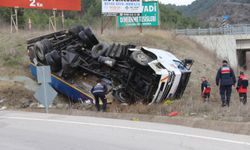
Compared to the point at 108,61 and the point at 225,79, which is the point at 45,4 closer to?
the point at 108,61

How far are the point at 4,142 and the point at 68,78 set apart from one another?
272 inches

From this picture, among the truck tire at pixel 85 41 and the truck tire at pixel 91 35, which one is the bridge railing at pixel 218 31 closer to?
the truck tire at pixel 91 35

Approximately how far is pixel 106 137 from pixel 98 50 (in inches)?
283

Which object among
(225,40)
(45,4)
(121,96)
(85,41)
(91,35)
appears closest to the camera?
(121,96)

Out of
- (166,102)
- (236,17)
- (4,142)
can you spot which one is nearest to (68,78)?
(166,102)

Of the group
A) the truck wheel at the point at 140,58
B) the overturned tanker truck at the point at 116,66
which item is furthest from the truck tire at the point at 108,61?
the truck wheel at the point at 140,58

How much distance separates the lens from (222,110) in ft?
35.9

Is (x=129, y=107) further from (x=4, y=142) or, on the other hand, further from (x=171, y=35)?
(x=171, y=35)

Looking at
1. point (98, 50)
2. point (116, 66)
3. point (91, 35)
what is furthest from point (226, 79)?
point (91, 35)

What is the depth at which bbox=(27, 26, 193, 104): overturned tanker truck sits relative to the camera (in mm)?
12977

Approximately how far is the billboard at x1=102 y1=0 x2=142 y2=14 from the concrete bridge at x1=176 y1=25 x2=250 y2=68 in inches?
436

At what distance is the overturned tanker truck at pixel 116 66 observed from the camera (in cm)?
1298

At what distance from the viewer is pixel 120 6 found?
2759 centimetres

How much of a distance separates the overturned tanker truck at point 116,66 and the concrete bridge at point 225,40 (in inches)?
921
